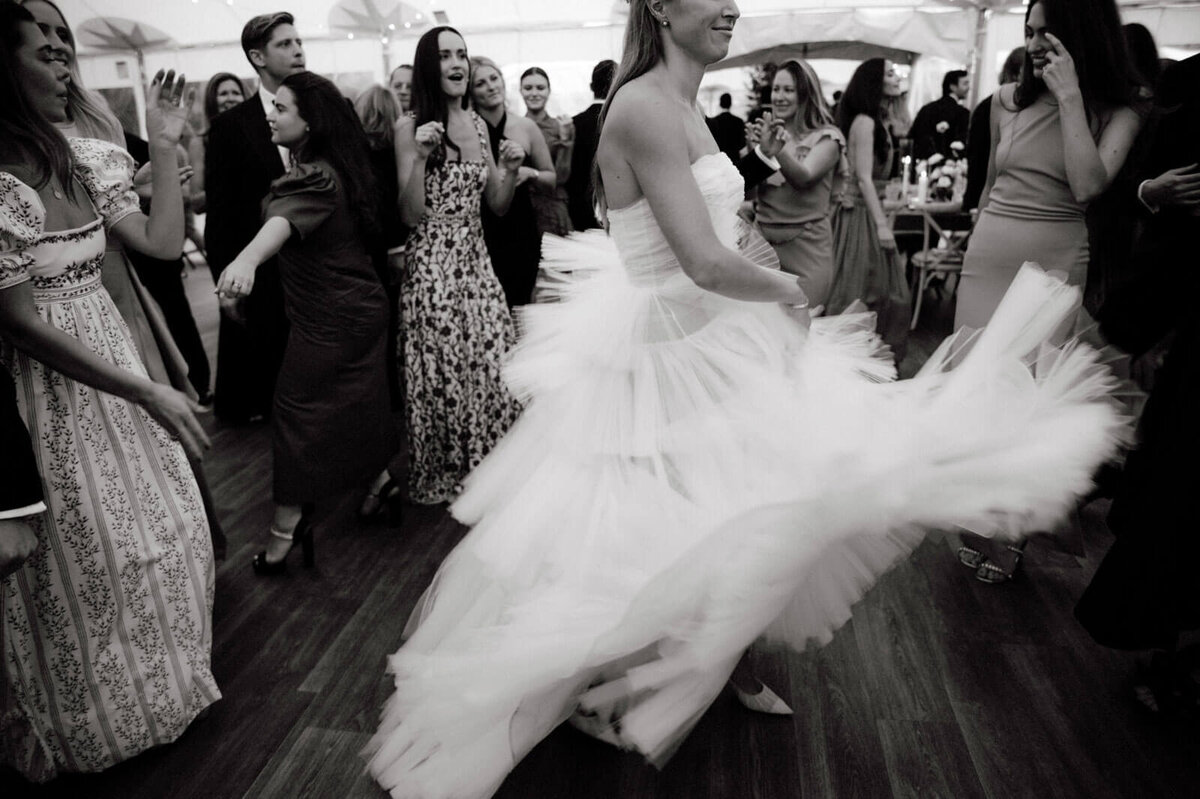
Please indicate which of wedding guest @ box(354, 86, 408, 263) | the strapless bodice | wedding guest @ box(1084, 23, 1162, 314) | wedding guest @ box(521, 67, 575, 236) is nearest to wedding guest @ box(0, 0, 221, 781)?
the strapless bodice

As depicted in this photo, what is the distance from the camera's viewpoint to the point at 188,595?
1.80m

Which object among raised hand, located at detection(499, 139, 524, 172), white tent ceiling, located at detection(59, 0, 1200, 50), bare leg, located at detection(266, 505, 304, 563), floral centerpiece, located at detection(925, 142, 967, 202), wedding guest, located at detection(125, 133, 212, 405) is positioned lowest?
bare leg, located at detection(266, 505, 304, 563)

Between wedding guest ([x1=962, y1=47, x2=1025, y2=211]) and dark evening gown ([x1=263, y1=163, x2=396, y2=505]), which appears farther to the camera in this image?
wedding guest ([x1=962, y1=47, x2=1025, y2=211])

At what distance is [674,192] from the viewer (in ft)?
4.63

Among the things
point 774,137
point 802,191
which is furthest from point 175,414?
point 802,191

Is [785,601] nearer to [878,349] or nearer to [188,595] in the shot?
[878,349]

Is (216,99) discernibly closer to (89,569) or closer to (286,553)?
(286,553)

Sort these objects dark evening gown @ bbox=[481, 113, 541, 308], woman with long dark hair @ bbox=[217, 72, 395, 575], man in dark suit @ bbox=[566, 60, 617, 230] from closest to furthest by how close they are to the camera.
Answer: woman with long dark hair @ bbox=[217, 72, 395, 575] → dark evening gown @ bbox=[481, 113, 541, 308] → man in dark suit @ bbox=[566, 60, 617, 230]

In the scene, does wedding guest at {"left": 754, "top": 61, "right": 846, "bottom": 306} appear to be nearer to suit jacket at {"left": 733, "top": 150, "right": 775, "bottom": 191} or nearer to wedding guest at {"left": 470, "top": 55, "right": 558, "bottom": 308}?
suit jacket at {"left": 733, "top": 150, "right": 775, "bottom": 191}

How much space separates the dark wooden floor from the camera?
1671 millimetres

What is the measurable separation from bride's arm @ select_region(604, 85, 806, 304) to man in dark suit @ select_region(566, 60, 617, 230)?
2855mm

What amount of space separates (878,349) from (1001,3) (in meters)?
7.61

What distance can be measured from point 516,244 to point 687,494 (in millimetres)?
2780

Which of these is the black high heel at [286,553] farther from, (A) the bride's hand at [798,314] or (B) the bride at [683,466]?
(A) the bride's hand at [798,314]
